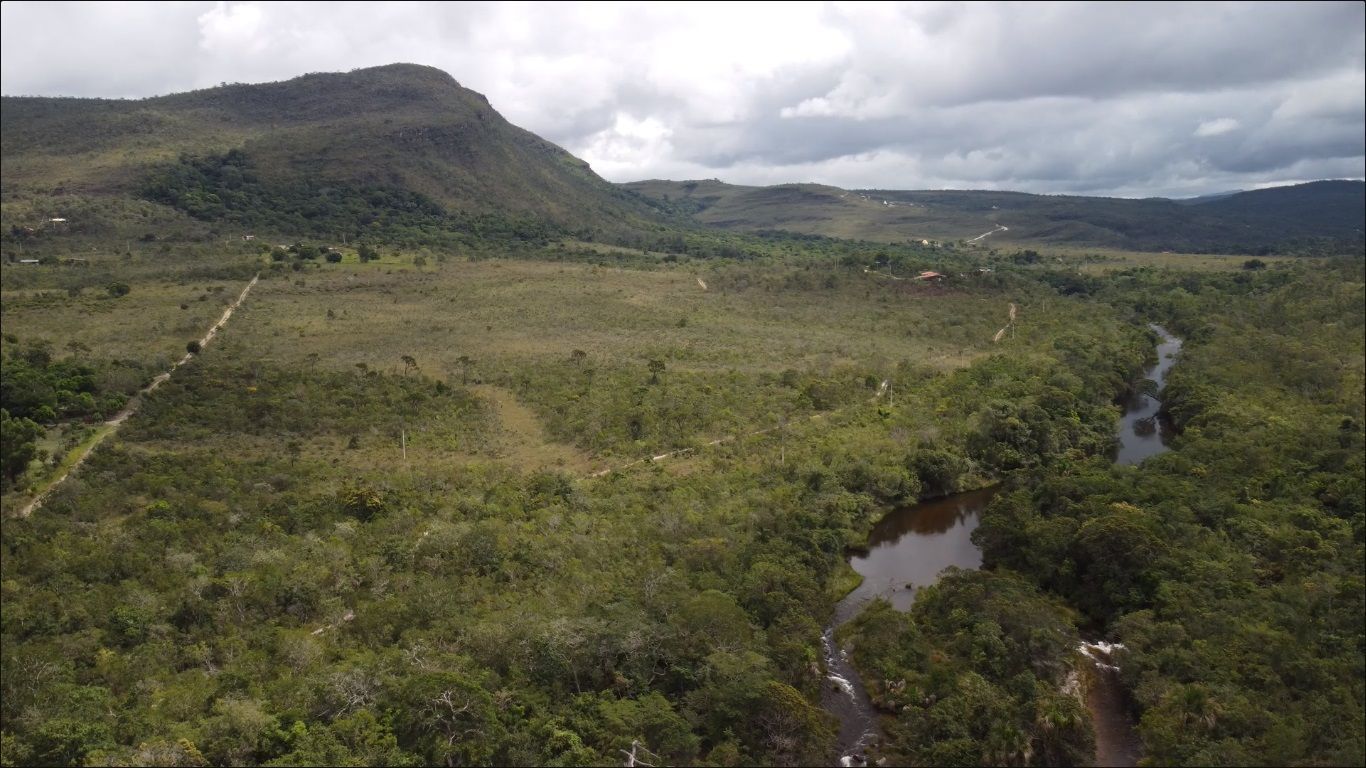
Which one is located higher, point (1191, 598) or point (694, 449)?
point (694, 449)

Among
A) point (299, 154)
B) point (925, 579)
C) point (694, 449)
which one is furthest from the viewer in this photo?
point (299, 154)

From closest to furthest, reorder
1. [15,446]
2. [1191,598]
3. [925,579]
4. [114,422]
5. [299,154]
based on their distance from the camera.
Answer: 1. [1191,598]
2. [925,579]
3. [15,446]
4. [114,422]
5. [299,154]

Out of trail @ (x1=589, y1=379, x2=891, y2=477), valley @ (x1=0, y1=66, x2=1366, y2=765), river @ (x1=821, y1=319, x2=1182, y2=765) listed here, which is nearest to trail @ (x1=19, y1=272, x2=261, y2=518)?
valley @ (x1=0, y1=66, x2=1366, y2=765)

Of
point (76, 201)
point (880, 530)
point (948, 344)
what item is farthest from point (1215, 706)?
point (76, 201)

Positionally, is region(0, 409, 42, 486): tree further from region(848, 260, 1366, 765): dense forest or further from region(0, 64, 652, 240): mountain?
region(0, 64, 652, 240): mountain

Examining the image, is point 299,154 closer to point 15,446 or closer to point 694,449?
point 15,446

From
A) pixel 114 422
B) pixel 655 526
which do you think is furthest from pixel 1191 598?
pixel 114 422

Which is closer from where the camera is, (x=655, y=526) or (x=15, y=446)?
(x=655, y=526)

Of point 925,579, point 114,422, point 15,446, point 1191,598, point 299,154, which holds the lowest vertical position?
point 925,579
